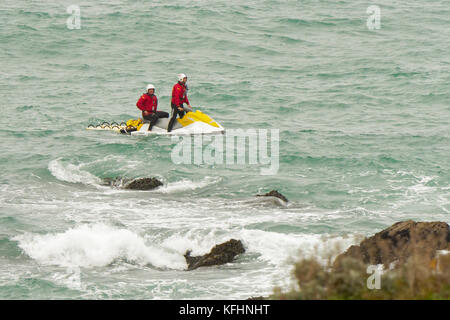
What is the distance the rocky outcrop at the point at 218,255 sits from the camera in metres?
13.6

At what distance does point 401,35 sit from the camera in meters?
40.3

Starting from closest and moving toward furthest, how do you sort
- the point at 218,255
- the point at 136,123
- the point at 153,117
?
1. the point at 218,255
2. the point at 153,117
3. the point at 136,123

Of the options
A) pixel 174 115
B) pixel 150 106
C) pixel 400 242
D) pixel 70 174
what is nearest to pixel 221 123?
pixel 174 115

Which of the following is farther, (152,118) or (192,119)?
(192,119)

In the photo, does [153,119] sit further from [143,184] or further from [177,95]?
[143,184]

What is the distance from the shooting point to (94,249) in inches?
557

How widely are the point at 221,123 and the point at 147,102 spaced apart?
3.61m

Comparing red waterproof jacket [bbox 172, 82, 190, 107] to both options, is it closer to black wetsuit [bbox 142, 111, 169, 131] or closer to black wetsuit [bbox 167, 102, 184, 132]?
black wetsuit [bbox 167, 102, 184, 132]

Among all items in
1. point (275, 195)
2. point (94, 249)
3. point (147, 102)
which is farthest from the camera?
point (147, 102)

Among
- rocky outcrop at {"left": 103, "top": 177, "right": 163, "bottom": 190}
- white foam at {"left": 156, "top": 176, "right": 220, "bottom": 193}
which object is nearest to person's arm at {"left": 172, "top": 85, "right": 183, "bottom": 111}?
white foam at {"left": 156, "top": 176, "right": 220, "bottom": 193}
